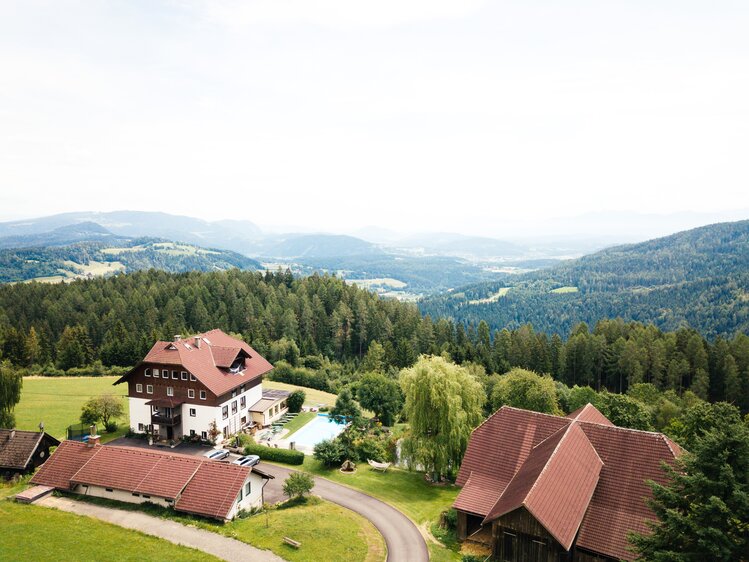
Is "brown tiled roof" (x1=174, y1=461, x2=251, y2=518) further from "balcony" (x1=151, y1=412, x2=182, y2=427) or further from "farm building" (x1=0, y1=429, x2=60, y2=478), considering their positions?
"balcony" (x1=151, y1=412, x2=182, y2=427)

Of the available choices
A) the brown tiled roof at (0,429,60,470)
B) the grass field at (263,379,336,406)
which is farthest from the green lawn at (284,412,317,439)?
the brown tiled roof at (0,429,60,470)

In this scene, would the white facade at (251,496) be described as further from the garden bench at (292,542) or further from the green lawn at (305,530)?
the garden bench at (292,542)

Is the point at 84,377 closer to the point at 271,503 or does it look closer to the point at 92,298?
the point at 92,298

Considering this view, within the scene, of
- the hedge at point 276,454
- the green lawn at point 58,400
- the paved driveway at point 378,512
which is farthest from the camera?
the green lawn at point 58,400

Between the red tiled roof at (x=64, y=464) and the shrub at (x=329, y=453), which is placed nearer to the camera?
the red tiled roof at (x=64, y=464)

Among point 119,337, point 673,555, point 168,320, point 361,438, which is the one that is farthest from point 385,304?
point 673,555

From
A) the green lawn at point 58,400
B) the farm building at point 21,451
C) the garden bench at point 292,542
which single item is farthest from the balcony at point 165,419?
the garden bench at point 292,542

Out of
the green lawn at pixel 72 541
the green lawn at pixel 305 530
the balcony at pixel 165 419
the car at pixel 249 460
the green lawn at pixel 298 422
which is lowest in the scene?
the green lawn at pixel 298 422
